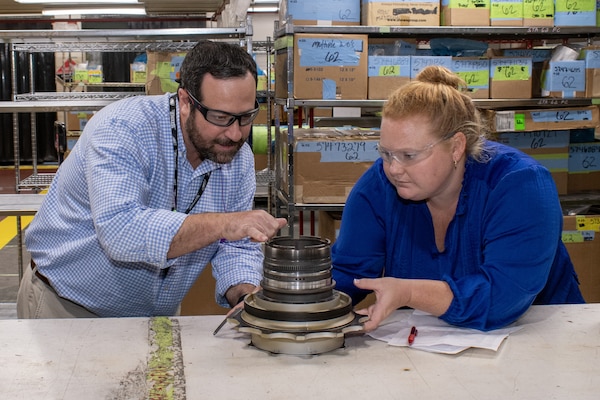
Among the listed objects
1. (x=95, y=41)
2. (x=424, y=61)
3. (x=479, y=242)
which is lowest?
(x=479, y=242)

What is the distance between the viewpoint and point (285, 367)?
5.47 feet

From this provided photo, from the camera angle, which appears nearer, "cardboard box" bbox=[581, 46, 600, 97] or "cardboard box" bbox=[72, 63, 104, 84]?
"cardboard box" bbox=[581, 46, 600, 97]

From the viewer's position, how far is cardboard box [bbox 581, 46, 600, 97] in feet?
15.5

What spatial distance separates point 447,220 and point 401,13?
2.70 meters

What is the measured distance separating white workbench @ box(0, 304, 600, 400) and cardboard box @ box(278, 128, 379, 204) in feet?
8.50

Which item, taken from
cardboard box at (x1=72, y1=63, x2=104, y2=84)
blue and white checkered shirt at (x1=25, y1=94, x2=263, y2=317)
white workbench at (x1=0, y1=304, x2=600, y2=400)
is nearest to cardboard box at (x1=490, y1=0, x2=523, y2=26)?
blue and white checkered shirt at (x1=25, y1=94, x2=263, y2=317)

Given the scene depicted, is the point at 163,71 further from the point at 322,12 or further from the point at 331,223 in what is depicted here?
the point at 331,223

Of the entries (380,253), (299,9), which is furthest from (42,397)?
(299,9)

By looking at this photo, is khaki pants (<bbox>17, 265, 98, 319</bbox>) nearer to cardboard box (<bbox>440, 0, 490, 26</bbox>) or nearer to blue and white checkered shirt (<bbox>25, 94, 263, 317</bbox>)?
blue and white checkered shirt (<bbox>25, 94, 263, 317</bbox>)

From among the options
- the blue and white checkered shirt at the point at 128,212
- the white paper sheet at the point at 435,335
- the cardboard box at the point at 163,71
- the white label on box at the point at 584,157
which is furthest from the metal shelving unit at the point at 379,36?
the white paper sheet at the point at 435,335

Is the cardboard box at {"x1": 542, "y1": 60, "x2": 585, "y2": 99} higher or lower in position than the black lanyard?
higher

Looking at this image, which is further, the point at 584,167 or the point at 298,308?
the point at 584,167

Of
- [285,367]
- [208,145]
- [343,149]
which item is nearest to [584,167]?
[343,149]

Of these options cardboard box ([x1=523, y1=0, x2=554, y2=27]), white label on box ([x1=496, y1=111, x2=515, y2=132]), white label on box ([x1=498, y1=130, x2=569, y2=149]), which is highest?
cardboard box ([x1=523, y1=0, x2=554, y2=27])
